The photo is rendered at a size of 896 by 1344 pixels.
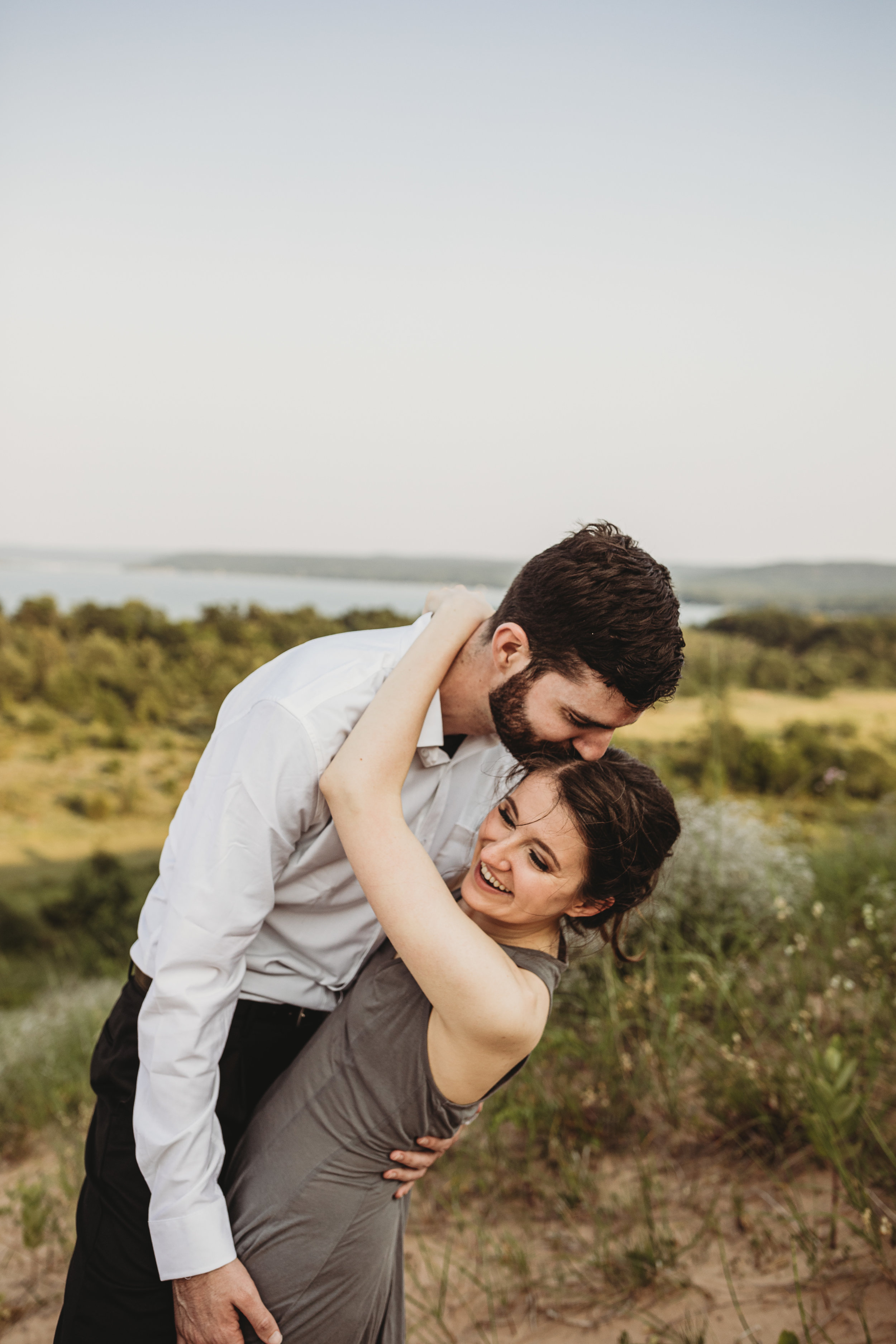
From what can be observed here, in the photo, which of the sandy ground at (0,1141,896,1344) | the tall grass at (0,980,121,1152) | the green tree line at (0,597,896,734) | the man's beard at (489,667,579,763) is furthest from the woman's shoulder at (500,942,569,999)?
the green tree line at (0,597,896,734)

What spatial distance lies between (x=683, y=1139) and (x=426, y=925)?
7.46 ft

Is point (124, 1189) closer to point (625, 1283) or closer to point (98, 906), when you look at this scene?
point (625, 1283)

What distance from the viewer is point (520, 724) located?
1687mm

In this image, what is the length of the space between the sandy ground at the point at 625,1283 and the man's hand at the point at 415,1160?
0.87 m

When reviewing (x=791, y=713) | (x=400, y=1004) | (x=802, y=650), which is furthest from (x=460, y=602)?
(x=802, y=650)

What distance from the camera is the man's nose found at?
1650 mm

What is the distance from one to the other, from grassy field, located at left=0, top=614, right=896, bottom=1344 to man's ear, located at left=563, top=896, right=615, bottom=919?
0.71 feet

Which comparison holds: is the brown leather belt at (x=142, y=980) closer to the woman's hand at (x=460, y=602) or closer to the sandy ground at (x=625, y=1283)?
the woman's hand at (x=460, y=602)

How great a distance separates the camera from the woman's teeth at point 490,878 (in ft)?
5.05

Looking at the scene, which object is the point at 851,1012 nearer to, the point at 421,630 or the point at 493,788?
the point at 493,788

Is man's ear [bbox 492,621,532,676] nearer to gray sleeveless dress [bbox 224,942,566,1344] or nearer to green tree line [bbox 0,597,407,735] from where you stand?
gray sleeveless dress [bbox 224,942,566,1344]

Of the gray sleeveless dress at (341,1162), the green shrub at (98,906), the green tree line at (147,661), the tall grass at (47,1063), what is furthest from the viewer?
the green tree line at (147,661)

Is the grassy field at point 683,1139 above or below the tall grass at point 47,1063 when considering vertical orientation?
above

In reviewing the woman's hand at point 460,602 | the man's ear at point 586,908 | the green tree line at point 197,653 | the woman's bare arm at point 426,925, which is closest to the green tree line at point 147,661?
the green tree line at point 197,653
